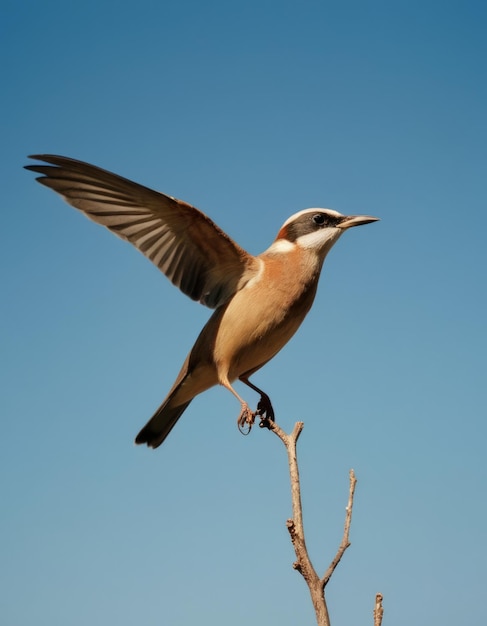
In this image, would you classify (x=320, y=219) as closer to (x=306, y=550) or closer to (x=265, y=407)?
(x=265, y=407)

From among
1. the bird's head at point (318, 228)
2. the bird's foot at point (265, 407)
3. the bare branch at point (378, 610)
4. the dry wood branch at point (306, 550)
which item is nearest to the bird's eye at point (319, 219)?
the bird's head at point (318, 228)

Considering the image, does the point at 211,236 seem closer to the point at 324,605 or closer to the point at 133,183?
the point at 133,183

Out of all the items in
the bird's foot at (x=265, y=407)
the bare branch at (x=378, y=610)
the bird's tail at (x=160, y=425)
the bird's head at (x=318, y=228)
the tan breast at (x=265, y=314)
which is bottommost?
the bare branch at (x=378, y=610)

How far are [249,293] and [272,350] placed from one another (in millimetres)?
492

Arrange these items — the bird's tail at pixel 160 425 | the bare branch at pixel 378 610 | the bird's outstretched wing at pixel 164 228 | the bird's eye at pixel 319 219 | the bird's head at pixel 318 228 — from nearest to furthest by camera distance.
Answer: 1. the bare branch at pixel 378 610
2. the bird's outstretched wing at pixel 164 228
3. the bird's head at pixel 318 228
4. the bird's eye at pixel 319 219
5. the bird's tail at pixel 160 425

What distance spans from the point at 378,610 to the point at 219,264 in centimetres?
324

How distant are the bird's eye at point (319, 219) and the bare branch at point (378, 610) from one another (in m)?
3.41

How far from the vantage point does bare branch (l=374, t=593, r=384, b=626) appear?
3447 mm

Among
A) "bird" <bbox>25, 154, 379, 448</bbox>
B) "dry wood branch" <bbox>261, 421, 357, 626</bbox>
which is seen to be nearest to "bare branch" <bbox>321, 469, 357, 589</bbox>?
"dry wood branch" <bbox>261, 421, 357, 626</bbox>

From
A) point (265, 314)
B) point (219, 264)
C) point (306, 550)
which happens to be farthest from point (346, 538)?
point (219, 264)

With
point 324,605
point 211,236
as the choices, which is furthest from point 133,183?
point 324,605

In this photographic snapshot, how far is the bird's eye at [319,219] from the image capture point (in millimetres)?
6160

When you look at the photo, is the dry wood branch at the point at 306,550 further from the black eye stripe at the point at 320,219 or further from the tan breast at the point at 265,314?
the black eye stripe at the point at 320,219

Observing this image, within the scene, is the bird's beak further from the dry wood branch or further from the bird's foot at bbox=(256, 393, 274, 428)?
the dry wood branch
